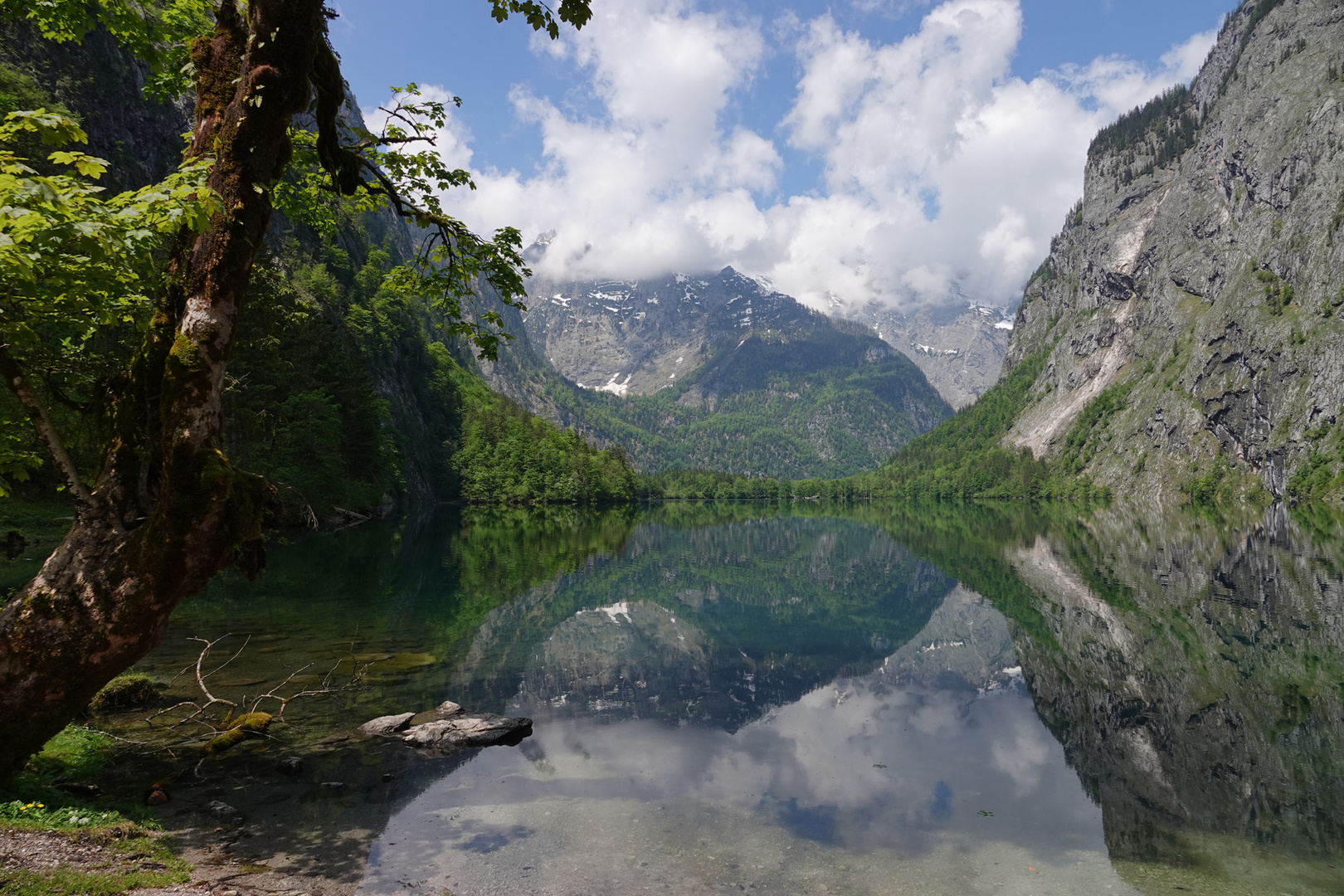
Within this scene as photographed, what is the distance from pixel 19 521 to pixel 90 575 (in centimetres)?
3514

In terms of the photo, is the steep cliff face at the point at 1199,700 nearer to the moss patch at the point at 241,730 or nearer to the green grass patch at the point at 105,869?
the green grass patch at the point at 105,869

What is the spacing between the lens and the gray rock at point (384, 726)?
14.5 meters

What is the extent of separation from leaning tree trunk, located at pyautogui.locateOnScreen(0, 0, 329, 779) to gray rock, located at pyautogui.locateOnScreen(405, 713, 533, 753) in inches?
292

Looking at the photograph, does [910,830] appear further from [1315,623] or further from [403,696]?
[1315,623]

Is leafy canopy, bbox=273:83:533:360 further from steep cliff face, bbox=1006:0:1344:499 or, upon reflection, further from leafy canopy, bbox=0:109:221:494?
steep cliff face, bbox=1006:0:1344:499

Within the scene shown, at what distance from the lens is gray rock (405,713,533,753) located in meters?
14.3

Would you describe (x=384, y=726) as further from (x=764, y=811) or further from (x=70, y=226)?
(x=70, y=226)

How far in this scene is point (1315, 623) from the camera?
2602 cm

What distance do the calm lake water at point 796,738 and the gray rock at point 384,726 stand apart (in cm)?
49

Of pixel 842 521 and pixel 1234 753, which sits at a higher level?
pixel 842 521

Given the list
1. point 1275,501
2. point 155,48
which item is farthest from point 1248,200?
point 155,48

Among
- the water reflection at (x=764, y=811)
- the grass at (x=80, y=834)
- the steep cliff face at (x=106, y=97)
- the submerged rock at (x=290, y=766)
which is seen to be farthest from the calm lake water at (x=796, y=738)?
the steep cliff face at (x=106, y=97)

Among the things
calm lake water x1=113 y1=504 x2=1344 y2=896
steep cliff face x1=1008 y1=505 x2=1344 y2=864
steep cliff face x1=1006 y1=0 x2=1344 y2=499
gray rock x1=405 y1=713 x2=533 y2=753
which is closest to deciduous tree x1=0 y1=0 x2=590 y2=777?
calm lake water x1=113 y1=504 x2=1344 y2=896

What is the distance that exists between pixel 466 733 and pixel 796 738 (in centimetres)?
749
